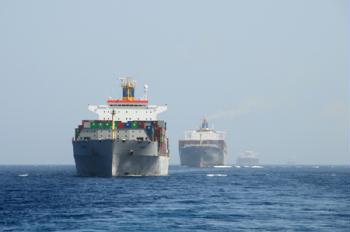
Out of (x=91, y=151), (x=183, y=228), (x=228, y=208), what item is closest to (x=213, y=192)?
(x=228, y=208)

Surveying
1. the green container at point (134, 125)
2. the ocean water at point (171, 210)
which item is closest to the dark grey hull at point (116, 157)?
the green container at point (134, 125)

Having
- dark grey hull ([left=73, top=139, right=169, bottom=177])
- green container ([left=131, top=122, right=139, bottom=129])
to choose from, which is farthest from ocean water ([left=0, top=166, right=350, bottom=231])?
green container ([left=131, top=122, right=139, bottom=129])

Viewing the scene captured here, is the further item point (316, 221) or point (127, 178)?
point (127, 178)

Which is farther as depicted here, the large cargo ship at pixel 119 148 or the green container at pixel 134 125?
the green container at pixel 134 125

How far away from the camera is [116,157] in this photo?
10025 cm

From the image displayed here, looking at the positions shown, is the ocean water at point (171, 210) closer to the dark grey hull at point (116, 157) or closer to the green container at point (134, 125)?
the dark grey hull at point (116, 157)

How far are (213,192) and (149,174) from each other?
3017 centimetres

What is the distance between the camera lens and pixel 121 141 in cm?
9931

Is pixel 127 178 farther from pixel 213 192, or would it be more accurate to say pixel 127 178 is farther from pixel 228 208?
pixel 228 208

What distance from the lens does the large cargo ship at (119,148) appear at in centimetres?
10031

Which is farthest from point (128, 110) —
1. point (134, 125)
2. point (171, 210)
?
point (171, 210)

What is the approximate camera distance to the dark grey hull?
327 ft

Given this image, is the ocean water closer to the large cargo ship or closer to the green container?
the large cargo ship

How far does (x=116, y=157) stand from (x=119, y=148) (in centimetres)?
161
